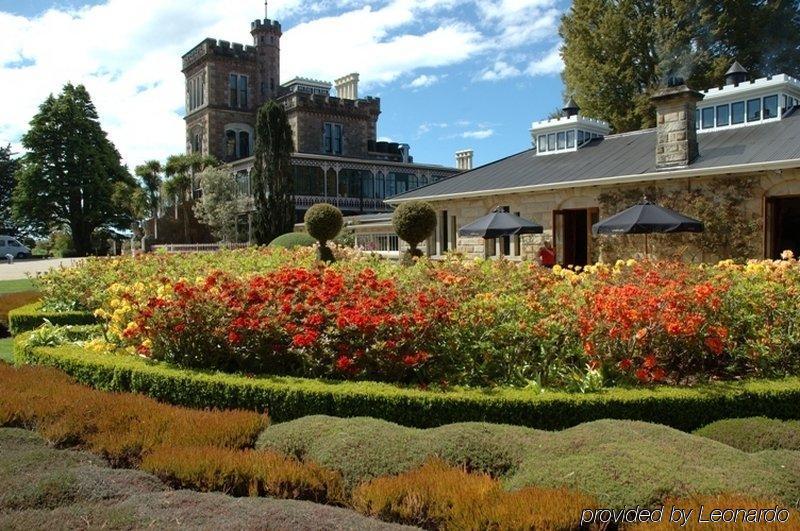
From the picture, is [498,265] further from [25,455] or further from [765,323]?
[25,455]

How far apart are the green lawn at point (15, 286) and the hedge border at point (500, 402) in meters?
18.2

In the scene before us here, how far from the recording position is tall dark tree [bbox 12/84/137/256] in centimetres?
4506

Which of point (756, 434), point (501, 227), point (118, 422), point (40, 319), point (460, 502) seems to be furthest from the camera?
point (501, 227)

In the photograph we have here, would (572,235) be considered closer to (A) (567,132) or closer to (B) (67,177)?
(A) (567,132)

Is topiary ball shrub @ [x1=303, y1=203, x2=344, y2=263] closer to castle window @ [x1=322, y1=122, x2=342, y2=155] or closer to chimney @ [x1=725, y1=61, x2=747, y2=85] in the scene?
chimney @ [x1=725, y1=61, x2=747, y2=85]

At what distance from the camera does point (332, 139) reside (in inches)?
2071

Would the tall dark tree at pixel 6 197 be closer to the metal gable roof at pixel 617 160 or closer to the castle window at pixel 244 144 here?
the castle window at pixel 244 144

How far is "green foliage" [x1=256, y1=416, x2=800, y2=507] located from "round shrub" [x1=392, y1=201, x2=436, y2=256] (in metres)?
14.3

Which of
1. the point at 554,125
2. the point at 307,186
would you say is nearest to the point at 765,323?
the point at 554,125

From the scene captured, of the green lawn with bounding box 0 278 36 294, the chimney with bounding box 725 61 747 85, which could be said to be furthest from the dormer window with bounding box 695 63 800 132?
the green lawn with bounding box 0 278 36 294

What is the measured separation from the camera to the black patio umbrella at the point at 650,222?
573 inches

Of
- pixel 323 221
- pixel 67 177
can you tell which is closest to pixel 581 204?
pixel 323 221

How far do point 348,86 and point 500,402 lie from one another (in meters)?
57.0

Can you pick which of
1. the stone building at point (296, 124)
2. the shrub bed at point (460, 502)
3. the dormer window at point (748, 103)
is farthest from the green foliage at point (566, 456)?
the stone building at point (296, 124)
